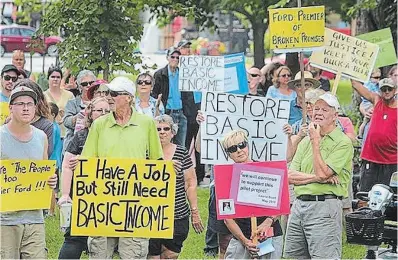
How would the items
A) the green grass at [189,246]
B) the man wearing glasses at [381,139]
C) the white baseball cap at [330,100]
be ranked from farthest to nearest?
the man wearing glasses at [381,139]
the green grass at [189,246]
the white baseball cap at [330,100]

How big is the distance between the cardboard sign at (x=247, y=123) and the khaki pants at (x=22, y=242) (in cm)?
230

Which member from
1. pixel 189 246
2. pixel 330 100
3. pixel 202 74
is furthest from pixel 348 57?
pixel 330 100

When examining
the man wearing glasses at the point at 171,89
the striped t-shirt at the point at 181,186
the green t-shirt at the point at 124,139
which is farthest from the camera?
the man wearing glasses at the point at 171,89

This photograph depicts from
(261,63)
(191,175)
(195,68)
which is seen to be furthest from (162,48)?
(191,175)

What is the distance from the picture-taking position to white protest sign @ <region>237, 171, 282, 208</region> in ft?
22.8

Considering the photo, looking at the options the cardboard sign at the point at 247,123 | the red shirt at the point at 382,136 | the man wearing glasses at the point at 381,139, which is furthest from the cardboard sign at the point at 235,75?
the cardboard sign at the point at 247,123

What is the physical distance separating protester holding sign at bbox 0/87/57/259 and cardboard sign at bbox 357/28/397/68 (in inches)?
208

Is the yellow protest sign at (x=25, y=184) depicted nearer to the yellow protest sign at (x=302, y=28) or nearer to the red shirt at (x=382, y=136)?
the yellow protest sign at (x=302, y=28)

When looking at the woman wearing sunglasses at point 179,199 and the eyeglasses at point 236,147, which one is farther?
the woman wearing sunglasses at point 179,199

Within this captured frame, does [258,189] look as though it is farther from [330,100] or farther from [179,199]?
[179,199]

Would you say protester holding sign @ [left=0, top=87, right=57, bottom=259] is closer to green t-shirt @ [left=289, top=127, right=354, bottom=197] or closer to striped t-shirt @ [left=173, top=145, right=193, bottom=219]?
striped t-shirt @ [left=173, top=145, right=193, bottom=219]

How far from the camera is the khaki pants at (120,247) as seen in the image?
7340mm

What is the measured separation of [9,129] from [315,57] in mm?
4269

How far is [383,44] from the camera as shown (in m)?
11.4
